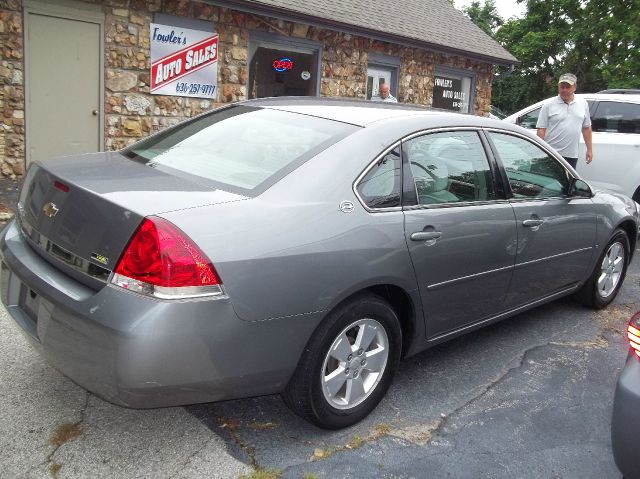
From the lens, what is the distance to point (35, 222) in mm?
2793

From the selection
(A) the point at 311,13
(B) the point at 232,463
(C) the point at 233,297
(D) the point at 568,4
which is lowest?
(B) the point at 232,463

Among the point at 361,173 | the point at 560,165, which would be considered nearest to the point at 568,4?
the point at 560,165

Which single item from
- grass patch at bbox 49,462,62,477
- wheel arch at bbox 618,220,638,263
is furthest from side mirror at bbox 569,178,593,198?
grass patch at bbox 49,462,62,477

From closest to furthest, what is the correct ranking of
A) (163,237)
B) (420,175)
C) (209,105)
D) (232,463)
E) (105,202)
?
(163,237), (105,202), (232,463), (420,175), (209,105)

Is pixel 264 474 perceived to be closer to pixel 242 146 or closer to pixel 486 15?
pixel 242 146

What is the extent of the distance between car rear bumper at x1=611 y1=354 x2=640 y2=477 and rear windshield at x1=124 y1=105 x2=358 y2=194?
5.28 feet

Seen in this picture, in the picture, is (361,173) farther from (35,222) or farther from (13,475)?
(13,475)

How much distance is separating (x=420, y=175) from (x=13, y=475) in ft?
7.57

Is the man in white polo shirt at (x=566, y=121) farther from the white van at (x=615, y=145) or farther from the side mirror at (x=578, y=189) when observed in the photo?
the side mirror at (x=578, y=189)

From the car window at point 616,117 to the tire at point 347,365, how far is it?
614cm

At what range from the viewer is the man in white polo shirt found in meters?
6.98

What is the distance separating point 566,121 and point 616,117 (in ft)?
4.57

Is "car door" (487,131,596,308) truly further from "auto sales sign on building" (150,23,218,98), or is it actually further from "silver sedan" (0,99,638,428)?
"auto sales sign on building" (150,23,218,98)

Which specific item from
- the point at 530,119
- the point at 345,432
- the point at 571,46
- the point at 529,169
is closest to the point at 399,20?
the point at 530,119
